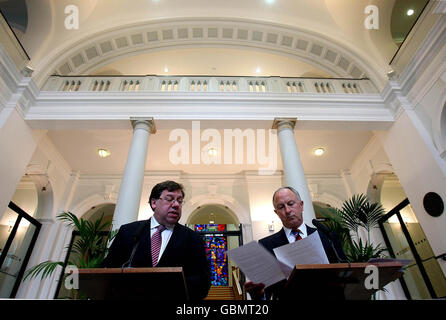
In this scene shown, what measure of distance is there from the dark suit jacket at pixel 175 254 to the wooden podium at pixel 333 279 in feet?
2.12

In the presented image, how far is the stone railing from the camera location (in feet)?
24.0

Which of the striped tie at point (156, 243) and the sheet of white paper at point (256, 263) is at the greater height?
the striped tie at point (156, 243)

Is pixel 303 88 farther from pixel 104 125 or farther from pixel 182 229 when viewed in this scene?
pixel 182 229

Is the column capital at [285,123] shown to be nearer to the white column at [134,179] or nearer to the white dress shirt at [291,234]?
the white column at [134,179]

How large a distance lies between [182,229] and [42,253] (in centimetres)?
794

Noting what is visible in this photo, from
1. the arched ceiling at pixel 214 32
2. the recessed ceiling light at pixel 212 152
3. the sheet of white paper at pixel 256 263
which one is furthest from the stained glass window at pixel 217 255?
the sheet of white paper at pixel 256 263

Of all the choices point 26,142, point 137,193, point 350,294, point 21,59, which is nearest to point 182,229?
point 350,294

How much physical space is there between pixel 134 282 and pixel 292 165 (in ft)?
15.3

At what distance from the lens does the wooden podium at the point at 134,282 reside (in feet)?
4.38

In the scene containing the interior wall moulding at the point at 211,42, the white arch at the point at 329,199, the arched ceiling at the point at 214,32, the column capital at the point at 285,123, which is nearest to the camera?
the column capital at the point at 285,123

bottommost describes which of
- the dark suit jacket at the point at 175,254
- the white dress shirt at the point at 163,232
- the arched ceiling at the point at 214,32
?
the dark suit jacket at the point at 175,254

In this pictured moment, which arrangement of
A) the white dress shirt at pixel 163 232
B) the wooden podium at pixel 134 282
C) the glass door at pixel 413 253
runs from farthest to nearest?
the glass door at pixel 413 253 < the white dress shirt at pixel 163 232 < the wooden podium at pixel 134 282

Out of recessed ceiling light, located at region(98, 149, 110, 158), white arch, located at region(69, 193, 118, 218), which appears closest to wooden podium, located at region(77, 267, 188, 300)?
recessed ceiling light, located at region(98, 149, 110, 158)

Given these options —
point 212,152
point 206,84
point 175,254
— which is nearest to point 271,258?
point 175,254
